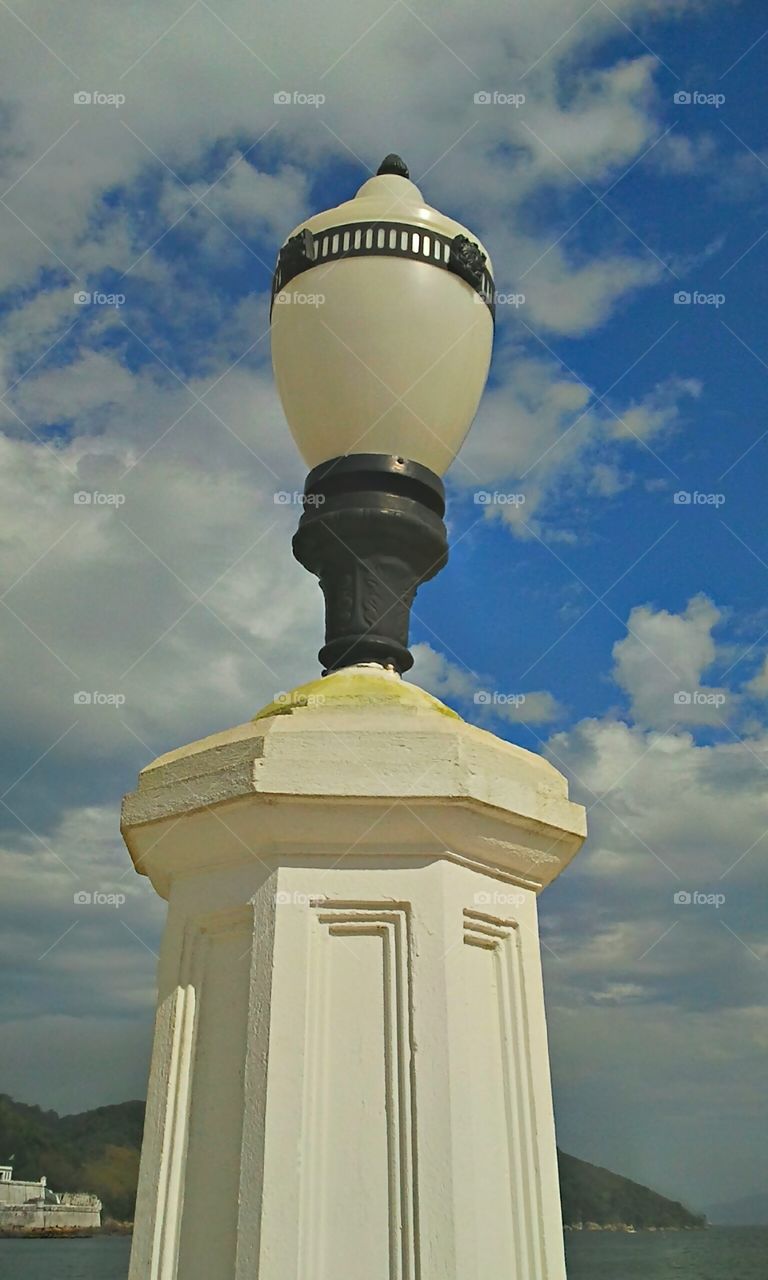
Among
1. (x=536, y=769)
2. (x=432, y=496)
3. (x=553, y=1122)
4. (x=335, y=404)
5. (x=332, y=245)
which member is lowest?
(x=553, y=1122)

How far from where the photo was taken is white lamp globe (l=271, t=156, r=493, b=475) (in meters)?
2.83

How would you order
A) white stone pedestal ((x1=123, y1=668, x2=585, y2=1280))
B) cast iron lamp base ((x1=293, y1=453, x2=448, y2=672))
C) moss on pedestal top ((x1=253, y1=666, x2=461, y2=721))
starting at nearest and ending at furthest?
1. white stone pedestal ((x1=123, y1=668, x2=585, y2=1280))
2. moss on pedestal top ((x1=253, y1=666, x2=461, y2=721))
3. cast iron lamp base ((x1=293, y1=453, x2=448, y2=672))

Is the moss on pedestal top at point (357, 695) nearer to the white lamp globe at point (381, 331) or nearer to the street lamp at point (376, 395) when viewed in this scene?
the street lamp at point (376, 395)

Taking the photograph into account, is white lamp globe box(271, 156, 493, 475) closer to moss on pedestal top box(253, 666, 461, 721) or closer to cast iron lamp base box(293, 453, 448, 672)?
cast iron lamp base box(293, 453, 448, 672)

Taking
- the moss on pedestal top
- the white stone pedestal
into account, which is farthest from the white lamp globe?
the white stone pedestal

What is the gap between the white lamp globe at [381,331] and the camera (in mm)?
2834

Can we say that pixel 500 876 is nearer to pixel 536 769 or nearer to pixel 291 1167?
pixel 536 769

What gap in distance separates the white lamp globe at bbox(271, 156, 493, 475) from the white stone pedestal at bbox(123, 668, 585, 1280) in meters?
0.81

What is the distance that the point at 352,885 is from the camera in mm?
2279

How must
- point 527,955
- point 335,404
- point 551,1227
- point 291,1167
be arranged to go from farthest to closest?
point 335,404 < point 527,955 < point 551,1227 < point 291,1167

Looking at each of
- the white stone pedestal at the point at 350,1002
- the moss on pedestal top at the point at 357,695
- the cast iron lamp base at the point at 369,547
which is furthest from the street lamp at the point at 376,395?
the white stone pedestal at the point at 350,1002

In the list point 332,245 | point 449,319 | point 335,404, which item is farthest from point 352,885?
point 332,245

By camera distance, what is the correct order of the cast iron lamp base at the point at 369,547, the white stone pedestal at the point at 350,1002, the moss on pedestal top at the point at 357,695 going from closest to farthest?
the white stone pedestal at the point at 350,1002, the moss on pedestal top at the point at 357,695, the cast iron lamp base at the point at 369,547

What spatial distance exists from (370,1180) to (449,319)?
7.13 feet
